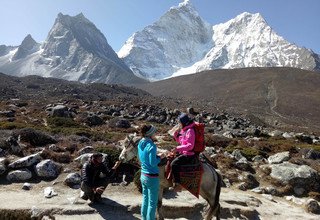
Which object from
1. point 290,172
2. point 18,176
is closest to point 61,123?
point 18,176

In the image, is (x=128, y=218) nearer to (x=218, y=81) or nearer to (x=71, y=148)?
(x=71, y=148)

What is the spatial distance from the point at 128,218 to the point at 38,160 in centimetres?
517

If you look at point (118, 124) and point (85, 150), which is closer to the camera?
point (85, 150)

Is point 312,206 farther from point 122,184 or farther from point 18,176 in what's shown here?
point 18,176

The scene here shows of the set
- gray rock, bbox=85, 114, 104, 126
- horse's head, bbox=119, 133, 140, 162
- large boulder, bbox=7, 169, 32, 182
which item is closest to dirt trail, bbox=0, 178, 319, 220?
large boulder, bbox=7, 169, 32, 182

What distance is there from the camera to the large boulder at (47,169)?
15.2 m

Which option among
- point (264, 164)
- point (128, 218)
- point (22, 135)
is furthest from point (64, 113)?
point (128, 218)

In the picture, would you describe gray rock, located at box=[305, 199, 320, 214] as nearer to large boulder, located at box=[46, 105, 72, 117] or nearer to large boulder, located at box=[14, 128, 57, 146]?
large boulder, located at box=[14, 128, 57, 146]

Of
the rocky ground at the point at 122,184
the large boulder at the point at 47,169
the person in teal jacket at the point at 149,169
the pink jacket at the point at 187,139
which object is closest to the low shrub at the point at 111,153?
the rocky ground at the point at 122,184

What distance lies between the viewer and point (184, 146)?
11227mm

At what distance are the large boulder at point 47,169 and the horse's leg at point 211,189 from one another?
6120 mm

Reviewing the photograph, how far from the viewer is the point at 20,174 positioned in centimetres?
1484

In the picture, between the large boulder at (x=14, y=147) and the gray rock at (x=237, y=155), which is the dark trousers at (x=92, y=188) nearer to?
the large boulder at (x=14, y=147)

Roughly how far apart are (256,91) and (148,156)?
423 ft
